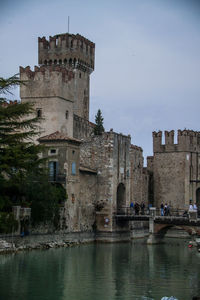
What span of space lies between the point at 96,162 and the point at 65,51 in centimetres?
2065

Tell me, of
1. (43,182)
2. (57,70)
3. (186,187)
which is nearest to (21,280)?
(43,182)

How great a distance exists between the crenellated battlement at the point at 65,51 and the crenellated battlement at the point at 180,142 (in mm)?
12639

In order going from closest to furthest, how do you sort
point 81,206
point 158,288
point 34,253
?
point 158,288 < point 34,253 < point 81,206

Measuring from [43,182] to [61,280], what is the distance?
40.4 feet

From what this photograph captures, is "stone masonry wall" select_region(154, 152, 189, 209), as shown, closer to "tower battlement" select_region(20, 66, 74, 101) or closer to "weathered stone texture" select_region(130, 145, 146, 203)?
"weathered stone texture" select_region(130, 145, 146, 203)

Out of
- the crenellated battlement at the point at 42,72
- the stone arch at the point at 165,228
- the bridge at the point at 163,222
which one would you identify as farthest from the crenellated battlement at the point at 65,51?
the stone arch at the point at 165,228

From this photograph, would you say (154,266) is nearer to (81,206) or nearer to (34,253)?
(34,253)

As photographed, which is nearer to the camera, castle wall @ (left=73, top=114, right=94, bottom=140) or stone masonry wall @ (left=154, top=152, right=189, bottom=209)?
castle wall @ (left=73, top=114, right=94, bottom=140)

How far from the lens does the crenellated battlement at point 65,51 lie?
62.4 metres

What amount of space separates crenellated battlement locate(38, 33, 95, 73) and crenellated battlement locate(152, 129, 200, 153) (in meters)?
12.6

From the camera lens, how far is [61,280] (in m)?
26.0

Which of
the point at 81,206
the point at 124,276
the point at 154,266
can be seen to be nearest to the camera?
the point at 124,276

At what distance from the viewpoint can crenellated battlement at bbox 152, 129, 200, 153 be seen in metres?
54.7

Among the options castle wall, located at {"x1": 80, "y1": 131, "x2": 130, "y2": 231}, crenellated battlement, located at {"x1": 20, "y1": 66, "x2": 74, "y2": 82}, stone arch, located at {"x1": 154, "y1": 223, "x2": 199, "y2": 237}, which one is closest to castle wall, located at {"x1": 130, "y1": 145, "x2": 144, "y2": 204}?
castle wall, located at {"x1": 80, "y1": 131, "x2": 130, "y2": 231}
